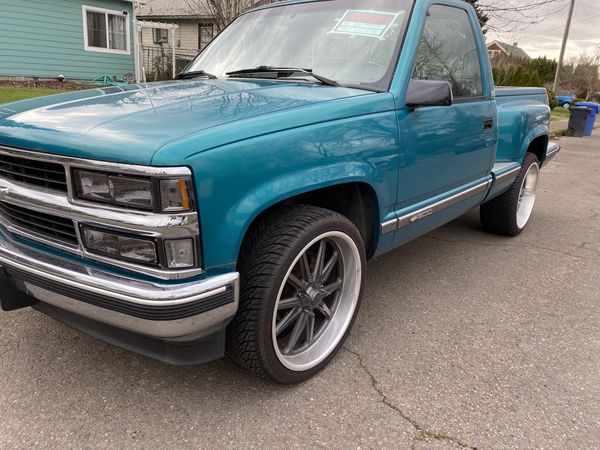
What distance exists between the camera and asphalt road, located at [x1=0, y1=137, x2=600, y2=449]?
2066 millimetres

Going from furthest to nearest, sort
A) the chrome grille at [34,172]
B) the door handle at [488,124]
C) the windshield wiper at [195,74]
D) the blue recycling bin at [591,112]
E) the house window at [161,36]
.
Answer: the house window at [161,36]
the blue recycling bin at [591,112]
the door handle at [488,124]
the windshield wiper at [195,74]
the chrome grille at [34,172]

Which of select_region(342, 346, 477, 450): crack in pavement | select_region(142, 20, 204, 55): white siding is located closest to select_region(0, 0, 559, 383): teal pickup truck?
select_region(342, 346, 477, 450): crack in pavement

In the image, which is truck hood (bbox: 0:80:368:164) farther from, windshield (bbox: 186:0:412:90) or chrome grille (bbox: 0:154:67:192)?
windshield (bbox: 186:0:412:90)

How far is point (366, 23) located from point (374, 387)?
6.82 feet

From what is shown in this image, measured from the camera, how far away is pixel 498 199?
180 inches

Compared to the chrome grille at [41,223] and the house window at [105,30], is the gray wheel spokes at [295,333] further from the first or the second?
the house window at [105,30]

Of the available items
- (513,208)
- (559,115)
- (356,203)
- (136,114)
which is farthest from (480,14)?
(559,115)

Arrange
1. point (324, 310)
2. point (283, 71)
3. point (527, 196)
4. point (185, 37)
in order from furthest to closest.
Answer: point (185, 37), point (527, 196), point (283, 71), point (324, 310)

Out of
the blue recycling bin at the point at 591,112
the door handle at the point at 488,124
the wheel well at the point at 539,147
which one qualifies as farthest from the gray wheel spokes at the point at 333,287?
the blue recycling bin at the point at 591,112

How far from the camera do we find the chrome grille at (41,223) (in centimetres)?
193

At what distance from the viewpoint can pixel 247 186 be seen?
1.89 m

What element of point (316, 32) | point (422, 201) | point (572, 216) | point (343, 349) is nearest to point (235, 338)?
point (343, 349)

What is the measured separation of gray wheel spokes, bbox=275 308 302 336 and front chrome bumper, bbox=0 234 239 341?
1.37ft

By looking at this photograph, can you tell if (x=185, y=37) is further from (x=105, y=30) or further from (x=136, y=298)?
(x=136, y=298)
